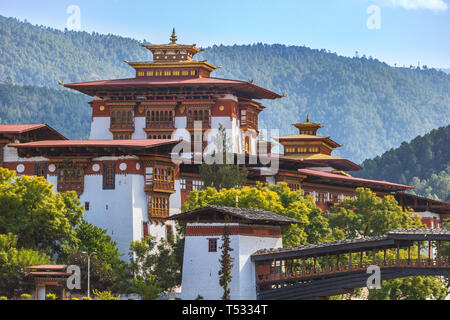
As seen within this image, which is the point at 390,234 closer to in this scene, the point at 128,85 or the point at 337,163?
the point at 128,85

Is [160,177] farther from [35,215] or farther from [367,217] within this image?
[367,217]

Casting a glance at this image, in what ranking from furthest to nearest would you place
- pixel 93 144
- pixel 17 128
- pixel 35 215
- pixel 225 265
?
pixel 17 128 → pixel 93 144 → pixel 35 215 → pixel 225 265

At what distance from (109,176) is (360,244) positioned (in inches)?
843

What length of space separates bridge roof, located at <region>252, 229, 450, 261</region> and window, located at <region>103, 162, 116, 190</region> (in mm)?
14234

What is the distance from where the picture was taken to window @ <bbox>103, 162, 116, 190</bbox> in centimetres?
8144

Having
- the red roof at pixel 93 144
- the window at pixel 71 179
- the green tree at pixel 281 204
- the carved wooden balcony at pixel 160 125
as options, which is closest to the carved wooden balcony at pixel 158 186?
the green tree at pixel 281 204

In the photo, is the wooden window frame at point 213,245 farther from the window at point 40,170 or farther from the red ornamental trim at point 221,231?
the window at point 40,170

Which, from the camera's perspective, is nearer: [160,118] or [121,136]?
[160,118]

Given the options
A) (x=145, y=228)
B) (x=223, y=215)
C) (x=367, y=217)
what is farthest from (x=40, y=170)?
(x=367, y=217)

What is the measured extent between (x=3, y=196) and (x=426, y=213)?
182 ft

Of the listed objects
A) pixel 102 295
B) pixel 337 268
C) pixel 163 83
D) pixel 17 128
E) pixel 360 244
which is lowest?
pixel 102 295

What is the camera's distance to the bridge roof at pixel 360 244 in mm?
67562

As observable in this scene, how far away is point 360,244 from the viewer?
69.2 m

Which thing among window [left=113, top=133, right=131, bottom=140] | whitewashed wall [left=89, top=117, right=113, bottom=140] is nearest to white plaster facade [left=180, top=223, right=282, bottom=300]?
window [left=113, top=133, right=131, bottom=140]
